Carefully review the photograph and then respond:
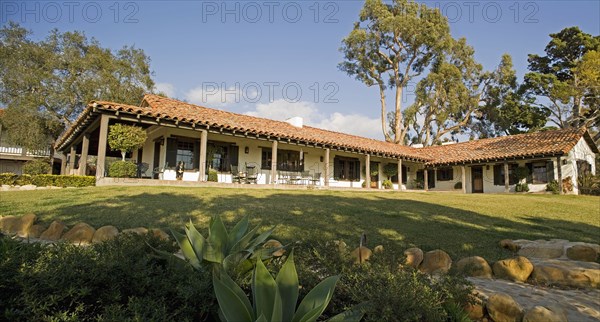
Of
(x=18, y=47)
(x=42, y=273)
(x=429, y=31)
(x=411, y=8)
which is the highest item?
(x=411, y=8)

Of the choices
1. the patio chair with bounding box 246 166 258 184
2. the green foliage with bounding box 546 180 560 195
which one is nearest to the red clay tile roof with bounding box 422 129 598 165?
the green foliage with bounding box 546 180 560 195

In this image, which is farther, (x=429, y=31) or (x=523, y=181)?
(x=429, y=31)

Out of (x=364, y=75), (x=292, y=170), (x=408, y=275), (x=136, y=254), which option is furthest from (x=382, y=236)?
(x=364, y=75)

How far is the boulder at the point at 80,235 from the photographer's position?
399 cm

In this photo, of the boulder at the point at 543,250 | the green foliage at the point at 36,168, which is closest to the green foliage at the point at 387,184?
the boulder at the point at 543,250

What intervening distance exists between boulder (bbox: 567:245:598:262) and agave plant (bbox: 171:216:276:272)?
4.11 m

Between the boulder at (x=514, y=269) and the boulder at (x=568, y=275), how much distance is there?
0.10 meters

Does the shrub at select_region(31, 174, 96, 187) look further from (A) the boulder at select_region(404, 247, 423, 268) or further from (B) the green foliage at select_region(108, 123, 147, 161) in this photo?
(A) the boulder at select_region(404, 247, 423, 268)

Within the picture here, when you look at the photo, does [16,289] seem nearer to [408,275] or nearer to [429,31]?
[408,275]

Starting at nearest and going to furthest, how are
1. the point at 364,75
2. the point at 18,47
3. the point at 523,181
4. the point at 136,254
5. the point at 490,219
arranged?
the point at 136,254
the point at 490,219
the point at 523,181
the point at 18,47
the point at 364,75

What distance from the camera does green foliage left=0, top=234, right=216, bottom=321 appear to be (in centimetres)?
153

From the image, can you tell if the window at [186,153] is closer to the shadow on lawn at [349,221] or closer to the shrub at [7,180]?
the shrub at [7,180]

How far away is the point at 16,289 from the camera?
5.33ft

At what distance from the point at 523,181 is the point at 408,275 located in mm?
21358
